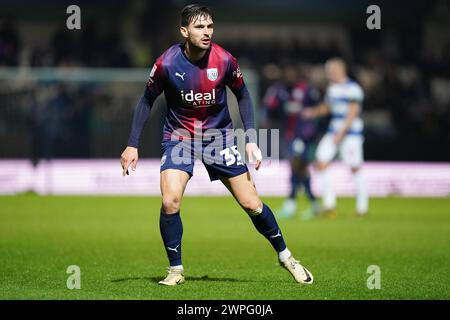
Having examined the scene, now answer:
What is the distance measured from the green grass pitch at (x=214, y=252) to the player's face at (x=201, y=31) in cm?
210

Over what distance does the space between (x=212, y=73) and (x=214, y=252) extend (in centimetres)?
378

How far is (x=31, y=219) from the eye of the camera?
16750 mm

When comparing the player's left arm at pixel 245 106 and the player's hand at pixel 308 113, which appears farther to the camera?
the player's hand at pixel 308 113

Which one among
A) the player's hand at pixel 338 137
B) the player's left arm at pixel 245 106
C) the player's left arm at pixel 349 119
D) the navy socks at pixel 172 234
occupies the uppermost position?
the player's left arm at pixel 245 106

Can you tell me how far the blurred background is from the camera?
79.0 ft

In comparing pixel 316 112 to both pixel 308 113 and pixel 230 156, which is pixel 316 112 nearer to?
pixel 308 113

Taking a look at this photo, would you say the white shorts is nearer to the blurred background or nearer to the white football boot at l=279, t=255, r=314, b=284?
the blurred background

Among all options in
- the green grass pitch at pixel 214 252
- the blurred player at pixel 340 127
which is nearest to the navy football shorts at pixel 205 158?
the green grass pitch at pixel 214 252

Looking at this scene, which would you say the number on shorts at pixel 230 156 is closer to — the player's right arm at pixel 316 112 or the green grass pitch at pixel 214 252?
the green grass pitch at pixel 214 252

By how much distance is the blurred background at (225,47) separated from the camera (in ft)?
79.0

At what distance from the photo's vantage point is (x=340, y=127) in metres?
17.9

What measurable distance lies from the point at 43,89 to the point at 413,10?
37.8 ft

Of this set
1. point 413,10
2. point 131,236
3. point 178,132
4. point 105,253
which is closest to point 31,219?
point 131,236

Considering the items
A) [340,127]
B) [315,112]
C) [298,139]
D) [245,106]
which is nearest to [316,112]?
[315,112]
